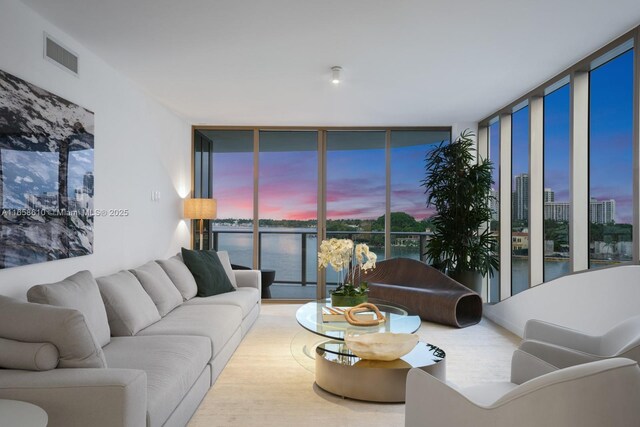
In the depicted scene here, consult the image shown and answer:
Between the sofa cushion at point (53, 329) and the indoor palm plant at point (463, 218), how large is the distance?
4635mm

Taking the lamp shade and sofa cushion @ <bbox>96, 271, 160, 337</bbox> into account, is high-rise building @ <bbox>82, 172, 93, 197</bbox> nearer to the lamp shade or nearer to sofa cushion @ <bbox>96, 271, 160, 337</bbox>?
sofa cushion @ <bbox>96, 271, 160, 337</bbox>

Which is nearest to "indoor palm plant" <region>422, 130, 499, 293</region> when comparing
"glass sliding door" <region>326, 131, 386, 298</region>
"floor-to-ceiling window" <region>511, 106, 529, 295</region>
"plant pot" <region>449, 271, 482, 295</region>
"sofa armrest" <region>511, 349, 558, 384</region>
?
"plant pot" <region>449, 271, 482, 295</region>

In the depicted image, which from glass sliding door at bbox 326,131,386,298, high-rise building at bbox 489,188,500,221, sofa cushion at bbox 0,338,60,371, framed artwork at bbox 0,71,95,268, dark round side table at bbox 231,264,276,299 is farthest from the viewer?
glass sliding door at bbox 326,131,386,298

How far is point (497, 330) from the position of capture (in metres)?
5.25

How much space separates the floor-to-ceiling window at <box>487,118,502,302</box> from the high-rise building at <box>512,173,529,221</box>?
16.0 inches

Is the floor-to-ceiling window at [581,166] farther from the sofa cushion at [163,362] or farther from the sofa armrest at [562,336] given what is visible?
the sofa cushion at [163,362]

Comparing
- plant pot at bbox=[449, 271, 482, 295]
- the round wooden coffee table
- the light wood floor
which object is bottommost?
the light wood floor

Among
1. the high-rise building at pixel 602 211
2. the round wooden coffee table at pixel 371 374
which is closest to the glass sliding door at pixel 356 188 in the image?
the high-rise building at pixel 602 211

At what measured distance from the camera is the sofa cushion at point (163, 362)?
2368mm

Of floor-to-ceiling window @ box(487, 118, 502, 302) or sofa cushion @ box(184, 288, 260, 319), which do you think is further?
floor-to-ceiling window @ box(487, 118, 502, 302)

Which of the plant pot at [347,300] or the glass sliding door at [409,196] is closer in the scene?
the plant pot at [347,300]

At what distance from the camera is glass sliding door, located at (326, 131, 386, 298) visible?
7.00 m

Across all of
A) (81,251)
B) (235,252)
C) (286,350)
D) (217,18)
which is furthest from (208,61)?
(235,252)

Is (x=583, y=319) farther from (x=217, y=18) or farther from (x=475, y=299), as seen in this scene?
(x=217, y=18)
